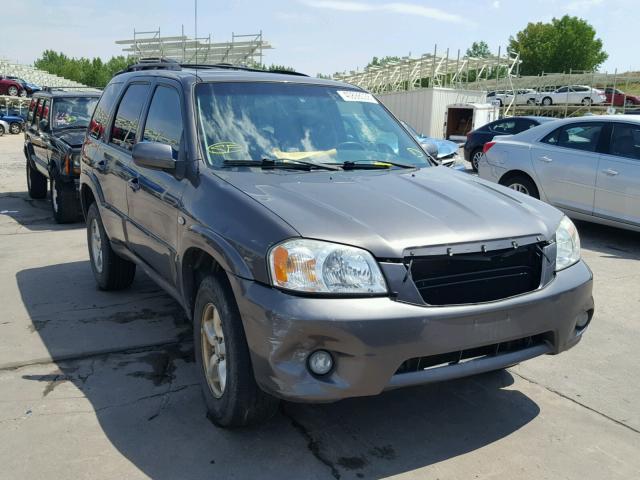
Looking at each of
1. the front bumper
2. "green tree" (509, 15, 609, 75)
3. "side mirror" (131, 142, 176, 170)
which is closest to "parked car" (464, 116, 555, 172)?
"side mirror" (131, 142, 176, 170)

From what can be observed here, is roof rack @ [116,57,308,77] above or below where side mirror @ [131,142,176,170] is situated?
above

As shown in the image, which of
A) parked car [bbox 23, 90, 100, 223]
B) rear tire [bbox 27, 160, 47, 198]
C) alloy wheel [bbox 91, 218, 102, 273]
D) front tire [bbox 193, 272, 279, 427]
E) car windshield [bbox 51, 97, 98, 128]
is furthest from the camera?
rear tire [bbox 27, 160, 47, 198]

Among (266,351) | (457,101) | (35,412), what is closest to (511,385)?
(266,351)

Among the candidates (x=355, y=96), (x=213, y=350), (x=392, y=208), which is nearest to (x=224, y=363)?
(x=213, y=350)

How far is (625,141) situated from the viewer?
7867mm

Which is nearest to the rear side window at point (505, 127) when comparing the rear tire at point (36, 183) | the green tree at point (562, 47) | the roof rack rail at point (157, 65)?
the rear tire at point (36, 183)

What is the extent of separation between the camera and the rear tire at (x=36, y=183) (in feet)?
37.9

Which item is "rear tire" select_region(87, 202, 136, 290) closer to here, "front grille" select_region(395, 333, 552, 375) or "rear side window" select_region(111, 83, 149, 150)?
"rear side window" select_region(111, 83, 149, 150)

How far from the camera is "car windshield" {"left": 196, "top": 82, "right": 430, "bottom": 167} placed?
12.3ft

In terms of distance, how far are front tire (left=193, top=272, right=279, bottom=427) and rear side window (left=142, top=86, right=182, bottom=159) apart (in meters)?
1.02

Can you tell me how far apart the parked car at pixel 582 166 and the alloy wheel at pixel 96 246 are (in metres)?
5.96

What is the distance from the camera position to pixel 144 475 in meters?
2.89

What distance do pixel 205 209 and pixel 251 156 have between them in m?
0.54

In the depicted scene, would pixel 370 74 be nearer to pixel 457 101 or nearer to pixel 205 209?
pixel 457 101
